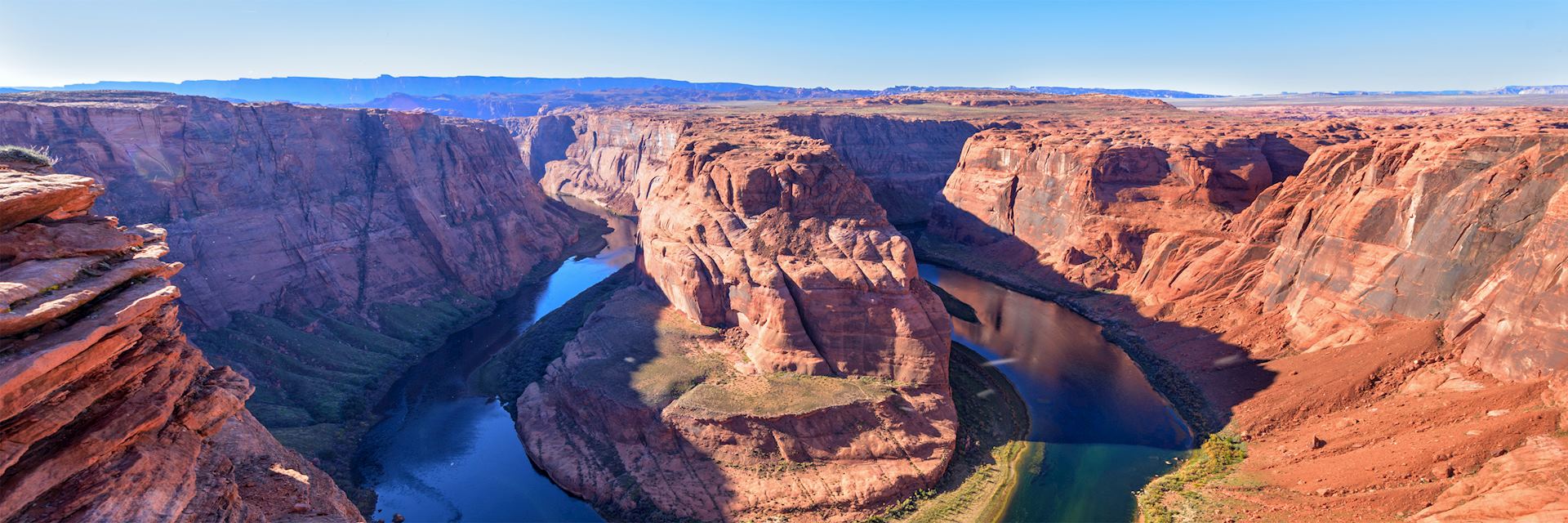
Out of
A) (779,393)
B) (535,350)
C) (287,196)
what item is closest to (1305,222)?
(779,393)

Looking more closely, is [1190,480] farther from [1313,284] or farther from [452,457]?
[452,457]

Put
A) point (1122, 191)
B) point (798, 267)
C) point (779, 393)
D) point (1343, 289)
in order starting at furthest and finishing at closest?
point (1122, 191) → point (1343, 289) → point (798, 267) → point (779, 393)

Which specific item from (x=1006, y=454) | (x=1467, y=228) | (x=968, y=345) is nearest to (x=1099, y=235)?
(x=968, y=345)

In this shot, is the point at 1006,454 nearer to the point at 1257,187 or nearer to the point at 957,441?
the point at 957,441

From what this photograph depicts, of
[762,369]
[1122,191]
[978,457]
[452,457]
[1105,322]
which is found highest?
→ [1122,191]

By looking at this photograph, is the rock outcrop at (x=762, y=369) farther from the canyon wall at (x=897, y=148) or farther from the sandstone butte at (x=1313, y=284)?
the canyon wall at (x=897, y=148)

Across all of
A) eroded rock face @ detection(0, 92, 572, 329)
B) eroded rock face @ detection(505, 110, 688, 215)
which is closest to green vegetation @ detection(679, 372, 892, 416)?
eroded rock face @ detection(0, 92, 572, 329)

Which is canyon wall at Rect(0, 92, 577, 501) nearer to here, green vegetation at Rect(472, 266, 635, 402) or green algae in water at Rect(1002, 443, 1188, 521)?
green vegetation at Rect(472, 266, 635, 402)
